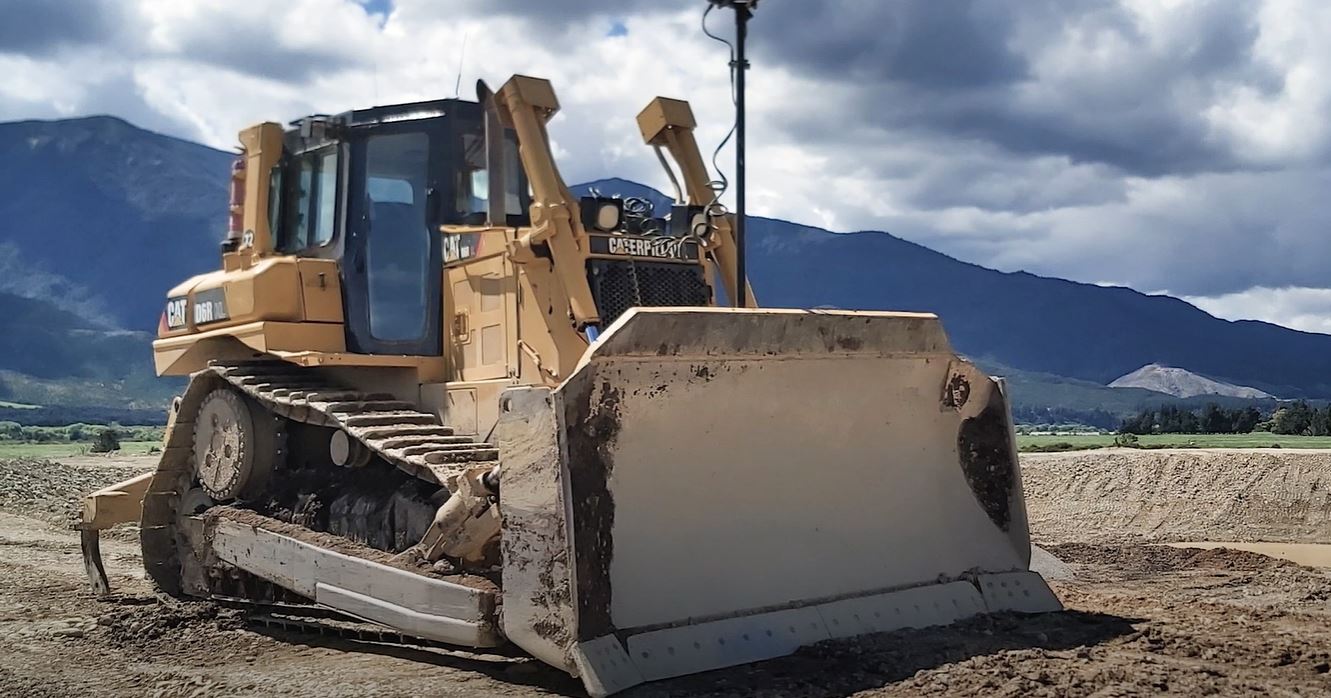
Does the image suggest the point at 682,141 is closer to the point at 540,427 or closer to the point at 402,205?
the point at 402,205

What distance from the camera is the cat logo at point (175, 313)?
9.20 metres

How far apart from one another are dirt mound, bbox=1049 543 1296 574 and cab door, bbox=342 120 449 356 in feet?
18.1

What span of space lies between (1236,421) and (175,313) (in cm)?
1743

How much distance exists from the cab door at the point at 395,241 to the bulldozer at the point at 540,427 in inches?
0.7

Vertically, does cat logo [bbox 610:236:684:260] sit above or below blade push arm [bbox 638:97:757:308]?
below

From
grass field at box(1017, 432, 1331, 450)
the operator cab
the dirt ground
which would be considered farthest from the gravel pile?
grass field at box(1017, 432, 1331, 450)

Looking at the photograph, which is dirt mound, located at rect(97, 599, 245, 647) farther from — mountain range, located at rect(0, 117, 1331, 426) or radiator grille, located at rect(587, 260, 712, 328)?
mountain range, located at rect(0, 117, 1331, 426)

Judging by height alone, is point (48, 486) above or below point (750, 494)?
below

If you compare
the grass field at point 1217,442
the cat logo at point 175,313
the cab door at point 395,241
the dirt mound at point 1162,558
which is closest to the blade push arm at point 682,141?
the cab door at point 395,241

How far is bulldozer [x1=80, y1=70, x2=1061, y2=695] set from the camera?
541cm

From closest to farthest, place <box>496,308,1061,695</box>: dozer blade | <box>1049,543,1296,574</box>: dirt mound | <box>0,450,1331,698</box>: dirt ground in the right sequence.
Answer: <box>0,450,1331,698</box>: dirt ground, <box>496,308,1061,695</box>: dozer blade, <box>1049,543,1296,574</box>: dirt mound

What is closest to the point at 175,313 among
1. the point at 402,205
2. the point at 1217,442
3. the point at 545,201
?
the point at 402,205

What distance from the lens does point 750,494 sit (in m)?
5.88

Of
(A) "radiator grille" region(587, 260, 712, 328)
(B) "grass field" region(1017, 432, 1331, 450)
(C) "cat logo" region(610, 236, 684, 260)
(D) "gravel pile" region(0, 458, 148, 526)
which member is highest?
(C) "cat logo" region(610, 236, 684, 260)
